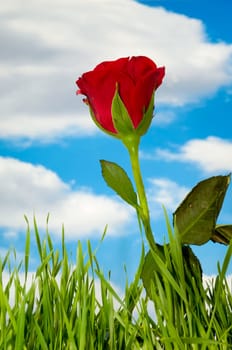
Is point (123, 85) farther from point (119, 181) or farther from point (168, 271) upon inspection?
point (168, 271)

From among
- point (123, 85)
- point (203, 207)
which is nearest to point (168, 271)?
point (203, 207)

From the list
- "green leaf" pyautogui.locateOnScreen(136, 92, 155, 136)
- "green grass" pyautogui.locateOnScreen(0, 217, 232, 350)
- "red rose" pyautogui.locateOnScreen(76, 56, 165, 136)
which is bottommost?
"green grass" pyautogui.locateOnScreen(0, 217, 232, 350)

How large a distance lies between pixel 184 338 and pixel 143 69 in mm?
308

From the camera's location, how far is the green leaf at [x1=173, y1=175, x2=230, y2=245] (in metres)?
0.64

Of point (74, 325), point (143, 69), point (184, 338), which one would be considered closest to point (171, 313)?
point (184, 338)

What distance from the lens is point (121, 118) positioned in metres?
0.67

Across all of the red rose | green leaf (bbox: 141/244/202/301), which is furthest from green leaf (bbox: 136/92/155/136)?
green leaf (bbox: 141/244/202/301)

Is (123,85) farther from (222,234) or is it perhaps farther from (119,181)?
(222,234)

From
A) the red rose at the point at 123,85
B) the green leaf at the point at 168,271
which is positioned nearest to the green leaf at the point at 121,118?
the red rose at the point at 123,85

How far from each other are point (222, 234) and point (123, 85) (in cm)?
21

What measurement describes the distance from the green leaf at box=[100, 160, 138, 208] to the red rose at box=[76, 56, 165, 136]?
41 mm

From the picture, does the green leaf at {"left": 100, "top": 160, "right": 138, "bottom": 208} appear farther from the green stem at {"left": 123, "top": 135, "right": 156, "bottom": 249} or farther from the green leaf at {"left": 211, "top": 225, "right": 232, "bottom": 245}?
the green leaf at {"left": 211, "top": 225, "right": 232, "bottom": 245}

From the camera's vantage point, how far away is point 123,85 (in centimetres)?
67

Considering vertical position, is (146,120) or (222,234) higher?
(146,120)
